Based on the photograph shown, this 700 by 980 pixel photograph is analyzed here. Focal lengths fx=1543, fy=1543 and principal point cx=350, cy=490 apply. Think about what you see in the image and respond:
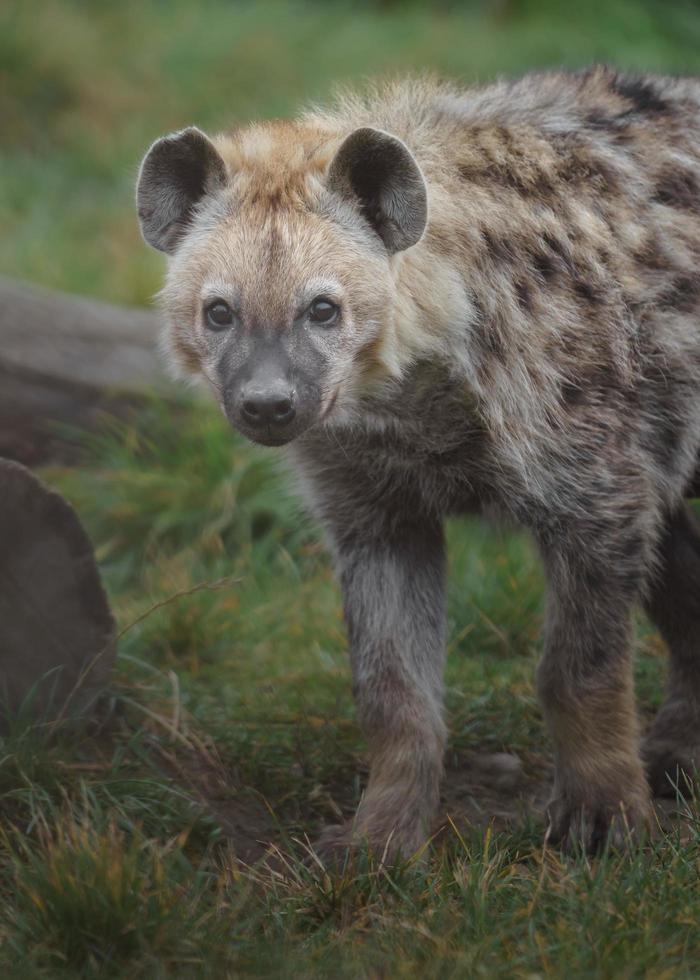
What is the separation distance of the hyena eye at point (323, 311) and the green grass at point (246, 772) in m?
1.01

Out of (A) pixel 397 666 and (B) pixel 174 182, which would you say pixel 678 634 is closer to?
(A) pixel 397 666

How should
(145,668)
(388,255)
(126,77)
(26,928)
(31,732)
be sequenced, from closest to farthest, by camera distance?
(26,928) < (388,255) < (31,732) < (145,668) < (126,77)

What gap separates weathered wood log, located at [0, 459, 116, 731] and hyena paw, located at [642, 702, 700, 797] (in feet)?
5.18

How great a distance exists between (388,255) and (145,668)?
5.37 feet

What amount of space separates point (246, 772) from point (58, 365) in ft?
7.47

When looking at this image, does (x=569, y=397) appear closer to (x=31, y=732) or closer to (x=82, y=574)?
(x=82, y=574)

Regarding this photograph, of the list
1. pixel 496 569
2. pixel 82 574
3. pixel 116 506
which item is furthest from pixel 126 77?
pixel 82 574

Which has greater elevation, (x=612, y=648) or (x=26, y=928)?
(x=612, y=648)

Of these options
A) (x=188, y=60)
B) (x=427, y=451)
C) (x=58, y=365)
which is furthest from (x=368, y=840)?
(x=188, y=60)

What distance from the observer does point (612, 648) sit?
3.93 m

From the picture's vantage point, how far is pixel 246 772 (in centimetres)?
425

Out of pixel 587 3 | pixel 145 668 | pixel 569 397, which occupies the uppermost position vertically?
pixel 587 3

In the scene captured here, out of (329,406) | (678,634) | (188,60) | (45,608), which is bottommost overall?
(678,634)

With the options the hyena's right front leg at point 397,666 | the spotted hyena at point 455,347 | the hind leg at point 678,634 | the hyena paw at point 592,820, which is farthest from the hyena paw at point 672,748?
the hyena's right front leg at point 397,666
